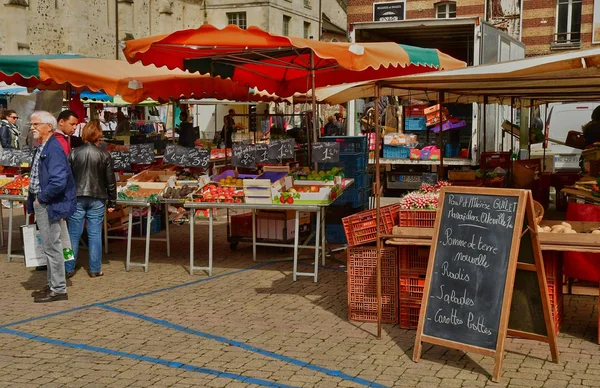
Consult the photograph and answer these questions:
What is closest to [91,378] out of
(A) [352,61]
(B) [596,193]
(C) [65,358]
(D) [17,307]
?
(C) [65,358]

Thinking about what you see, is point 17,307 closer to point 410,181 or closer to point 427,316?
point 427,316

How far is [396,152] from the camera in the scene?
14.7 metres

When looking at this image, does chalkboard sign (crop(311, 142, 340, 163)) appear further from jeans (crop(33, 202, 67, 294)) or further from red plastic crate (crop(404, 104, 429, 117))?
red plastic crate (crop(404, 104, 429, 117))

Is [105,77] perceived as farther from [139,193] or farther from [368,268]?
[368,268]

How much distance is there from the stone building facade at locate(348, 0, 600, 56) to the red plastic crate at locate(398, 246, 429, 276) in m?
22.8

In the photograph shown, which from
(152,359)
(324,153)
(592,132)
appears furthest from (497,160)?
(152,359)

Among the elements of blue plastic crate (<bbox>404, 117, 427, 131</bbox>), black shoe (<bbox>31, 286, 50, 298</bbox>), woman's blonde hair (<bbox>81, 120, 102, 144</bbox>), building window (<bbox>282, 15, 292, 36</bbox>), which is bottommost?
black shoe (<bbox>31, 286, 50, 298</bbox>)

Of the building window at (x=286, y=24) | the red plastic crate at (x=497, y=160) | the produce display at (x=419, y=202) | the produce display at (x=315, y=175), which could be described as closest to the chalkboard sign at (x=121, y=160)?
the produce display at (x=315, y=175)

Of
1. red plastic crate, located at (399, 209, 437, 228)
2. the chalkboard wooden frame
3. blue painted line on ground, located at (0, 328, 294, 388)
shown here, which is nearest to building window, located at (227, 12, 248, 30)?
red plastic crate, located at (399, 209, 437, 228)

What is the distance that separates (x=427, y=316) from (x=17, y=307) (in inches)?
171

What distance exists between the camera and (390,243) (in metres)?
6.57

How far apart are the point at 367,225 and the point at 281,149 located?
3587 mm

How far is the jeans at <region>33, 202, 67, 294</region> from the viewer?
760 cm

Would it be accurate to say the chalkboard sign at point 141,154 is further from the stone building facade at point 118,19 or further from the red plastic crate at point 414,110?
the stone building facade at point 118,19
